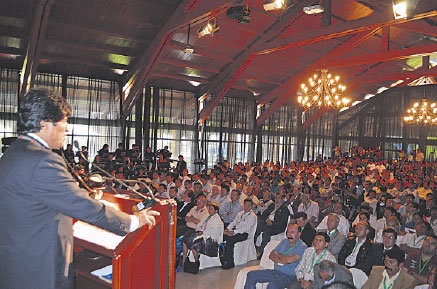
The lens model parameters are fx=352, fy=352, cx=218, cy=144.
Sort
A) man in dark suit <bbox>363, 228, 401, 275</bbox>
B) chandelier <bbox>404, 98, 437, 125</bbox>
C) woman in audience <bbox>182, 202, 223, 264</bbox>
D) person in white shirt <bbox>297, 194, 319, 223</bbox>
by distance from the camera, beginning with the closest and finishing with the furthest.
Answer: man in dark suit <bbox>363, 228, 401, 275</bbox> → woman in audience <bbox>182, 202, 223, 264</bbox> → person in white shirt <bbox>297, 194, 319, 223</bbox> → chandelier <bbox>404, 98, 437, 125</bbox>

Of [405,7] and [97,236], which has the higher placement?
[405,7]

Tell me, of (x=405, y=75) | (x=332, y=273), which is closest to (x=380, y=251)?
(x=332, y=273)

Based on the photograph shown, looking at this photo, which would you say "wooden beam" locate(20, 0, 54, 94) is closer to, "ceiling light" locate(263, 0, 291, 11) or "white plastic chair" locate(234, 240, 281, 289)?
"ceiling light" locate(263, 0, 291, 11)

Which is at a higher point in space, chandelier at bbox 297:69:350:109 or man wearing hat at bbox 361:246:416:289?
chandelier at bbox 297:69:350:109

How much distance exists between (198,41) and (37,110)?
10675mm

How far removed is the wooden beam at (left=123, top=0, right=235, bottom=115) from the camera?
8.00 metres

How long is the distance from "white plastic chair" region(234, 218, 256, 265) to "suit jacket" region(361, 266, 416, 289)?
239cm

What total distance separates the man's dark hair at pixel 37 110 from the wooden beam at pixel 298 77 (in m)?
11.6

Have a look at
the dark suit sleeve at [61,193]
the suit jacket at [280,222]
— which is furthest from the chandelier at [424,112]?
the dark suit sleeve at [61,193]

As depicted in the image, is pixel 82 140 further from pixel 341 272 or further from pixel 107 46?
pixel 341 272

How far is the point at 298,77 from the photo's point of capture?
49.0 feet

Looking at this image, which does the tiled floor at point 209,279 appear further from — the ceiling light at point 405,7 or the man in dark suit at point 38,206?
the ceiling light at point 405,7

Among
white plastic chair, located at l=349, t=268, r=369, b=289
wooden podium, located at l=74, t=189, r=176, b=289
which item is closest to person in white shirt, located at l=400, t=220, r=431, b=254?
white plastic chair, located at l=349, t=268, r=369, b=289

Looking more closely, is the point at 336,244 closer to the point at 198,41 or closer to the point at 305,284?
the point at 305,284
